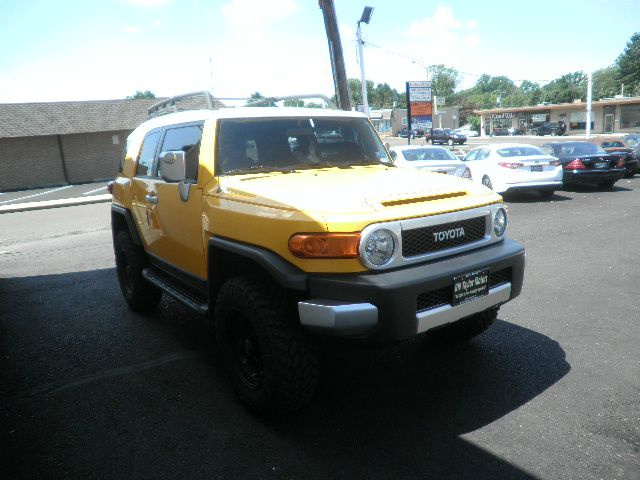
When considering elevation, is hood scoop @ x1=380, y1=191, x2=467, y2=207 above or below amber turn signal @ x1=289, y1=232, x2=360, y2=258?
above

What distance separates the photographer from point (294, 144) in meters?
4.29

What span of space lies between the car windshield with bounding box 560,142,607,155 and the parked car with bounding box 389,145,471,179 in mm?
3311

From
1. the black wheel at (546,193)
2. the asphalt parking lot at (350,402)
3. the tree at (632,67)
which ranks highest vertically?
the tree at (632,67)

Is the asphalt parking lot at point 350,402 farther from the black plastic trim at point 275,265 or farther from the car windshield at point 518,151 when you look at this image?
the car windshield at point 518,151

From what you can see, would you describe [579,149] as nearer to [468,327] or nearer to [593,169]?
[593,169]

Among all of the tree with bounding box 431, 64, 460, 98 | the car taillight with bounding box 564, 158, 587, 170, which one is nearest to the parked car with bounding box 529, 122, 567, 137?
the car taillight with bounding box 564, 158, 587, 170

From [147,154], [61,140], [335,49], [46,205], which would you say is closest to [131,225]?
[147,154]

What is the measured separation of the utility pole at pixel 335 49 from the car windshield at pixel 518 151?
14.5 feet

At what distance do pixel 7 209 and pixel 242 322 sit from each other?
764 inches

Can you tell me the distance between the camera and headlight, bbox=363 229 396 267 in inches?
117

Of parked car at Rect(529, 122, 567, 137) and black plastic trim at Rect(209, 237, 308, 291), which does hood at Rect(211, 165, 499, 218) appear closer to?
black plastic trim at Rect(209, 237, 308, 291)

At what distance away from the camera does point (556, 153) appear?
15.8 m

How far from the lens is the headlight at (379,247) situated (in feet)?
9.73

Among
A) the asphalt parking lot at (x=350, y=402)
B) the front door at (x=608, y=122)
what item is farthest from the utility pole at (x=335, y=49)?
the front door at (x=608, y=122)
